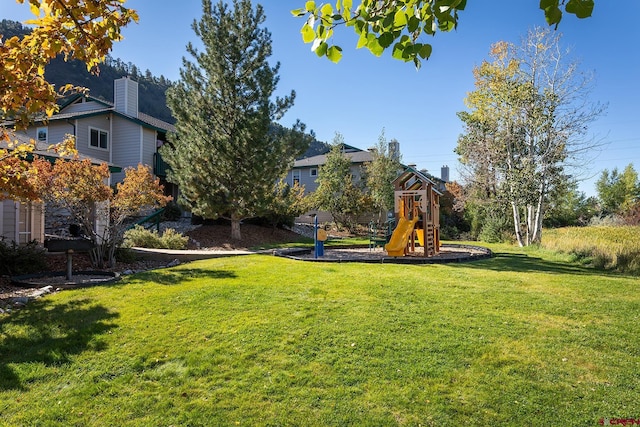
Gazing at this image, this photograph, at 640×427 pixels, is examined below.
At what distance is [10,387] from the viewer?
11.9ft

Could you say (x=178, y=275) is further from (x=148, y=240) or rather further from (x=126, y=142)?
(x=126, y=142)

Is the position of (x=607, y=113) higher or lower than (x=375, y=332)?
higher

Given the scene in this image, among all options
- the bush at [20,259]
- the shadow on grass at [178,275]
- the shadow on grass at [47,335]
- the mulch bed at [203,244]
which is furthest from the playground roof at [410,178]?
the bush at [20,259]

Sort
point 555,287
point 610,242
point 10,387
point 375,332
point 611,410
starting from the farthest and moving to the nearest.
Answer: point 610,242
point 555,287
point 375,332
point 10,387
point 611,410

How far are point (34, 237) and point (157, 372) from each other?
9.25 m

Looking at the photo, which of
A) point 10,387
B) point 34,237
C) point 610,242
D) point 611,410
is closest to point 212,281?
point 10,387

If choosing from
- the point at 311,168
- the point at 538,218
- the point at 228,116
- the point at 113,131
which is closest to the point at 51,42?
the point at 228,116

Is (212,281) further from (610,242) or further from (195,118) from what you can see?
(610,242)

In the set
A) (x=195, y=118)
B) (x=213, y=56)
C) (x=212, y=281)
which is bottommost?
(x=212, y=281)

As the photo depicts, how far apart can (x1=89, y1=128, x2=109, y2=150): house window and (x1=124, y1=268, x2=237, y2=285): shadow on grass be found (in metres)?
16.8

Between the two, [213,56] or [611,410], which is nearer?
[611,410]

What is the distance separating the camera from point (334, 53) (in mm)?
2604

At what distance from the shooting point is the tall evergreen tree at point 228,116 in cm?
1605

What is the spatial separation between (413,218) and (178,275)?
8367 millimetres
